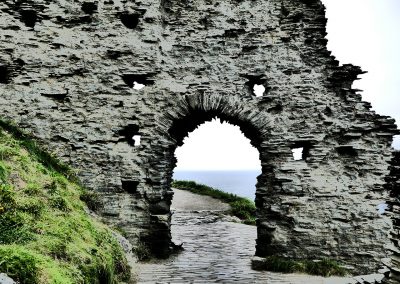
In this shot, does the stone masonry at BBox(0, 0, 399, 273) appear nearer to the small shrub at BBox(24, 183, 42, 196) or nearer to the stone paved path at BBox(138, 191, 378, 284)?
the stone paved path at BBox(138, 191, 378, 284)

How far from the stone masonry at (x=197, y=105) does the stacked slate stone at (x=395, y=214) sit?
3.29 m

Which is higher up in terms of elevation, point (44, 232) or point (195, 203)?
point (44, 232)

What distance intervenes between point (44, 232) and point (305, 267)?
4.67 m

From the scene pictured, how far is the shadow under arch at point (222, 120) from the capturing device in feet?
25.9

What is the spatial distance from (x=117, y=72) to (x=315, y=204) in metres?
4.97

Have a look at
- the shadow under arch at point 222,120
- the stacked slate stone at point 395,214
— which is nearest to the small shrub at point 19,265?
the stacked slate stone at point 395,214

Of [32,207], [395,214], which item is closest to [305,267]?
[395,214]

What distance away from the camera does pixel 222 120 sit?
28.0 ft

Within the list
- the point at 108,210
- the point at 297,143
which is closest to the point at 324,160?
the point at 297,143

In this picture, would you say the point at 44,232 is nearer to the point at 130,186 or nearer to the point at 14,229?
the point at 14,229

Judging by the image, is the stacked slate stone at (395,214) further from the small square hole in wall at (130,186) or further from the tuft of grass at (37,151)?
the tuft of grass at (37,151)

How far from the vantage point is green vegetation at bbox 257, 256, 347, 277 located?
702cm

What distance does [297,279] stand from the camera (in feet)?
21.4

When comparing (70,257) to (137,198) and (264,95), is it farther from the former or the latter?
(264,95)
